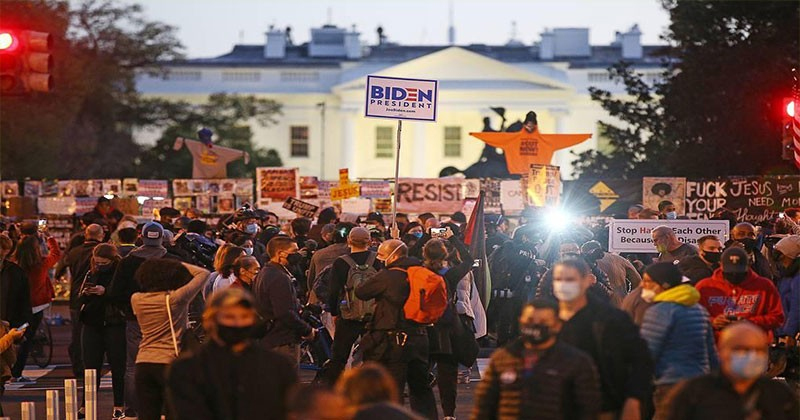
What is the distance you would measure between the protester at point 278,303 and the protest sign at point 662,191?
14.6 metres

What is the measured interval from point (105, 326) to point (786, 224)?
25.8 feet

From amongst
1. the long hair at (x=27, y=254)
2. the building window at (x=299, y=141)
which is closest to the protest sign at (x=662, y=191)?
the long hair at (x=27, y=254)

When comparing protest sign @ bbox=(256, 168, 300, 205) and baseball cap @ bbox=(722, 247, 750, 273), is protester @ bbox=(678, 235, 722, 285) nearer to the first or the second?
baseball cap @ bbox=(722, 247, 750, 273)

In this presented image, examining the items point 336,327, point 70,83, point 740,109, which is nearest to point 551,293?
point 336,327

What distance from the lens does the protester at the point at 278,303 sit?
11.8m

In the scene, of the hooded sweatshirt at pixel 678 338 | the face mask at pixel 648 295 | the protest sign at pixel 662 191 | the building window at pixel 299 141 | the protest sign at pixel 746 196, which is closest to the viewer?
the hooded sweatshirt at pixel 678 338

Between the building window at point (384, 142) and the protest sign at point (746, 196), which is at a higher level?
the building window at point (384, 142)

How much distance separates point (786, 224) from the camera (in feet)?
57.3

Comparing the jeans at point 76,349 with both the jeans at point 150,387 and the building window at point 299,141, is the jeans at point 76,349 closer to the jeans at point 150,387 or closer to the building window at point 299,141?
the jeans at point 150,387

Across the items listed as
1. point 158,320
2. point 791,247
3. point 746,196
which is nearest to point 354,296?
point 158,320

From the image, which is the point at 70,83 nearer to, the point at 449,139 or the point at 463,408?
the point at 449,139

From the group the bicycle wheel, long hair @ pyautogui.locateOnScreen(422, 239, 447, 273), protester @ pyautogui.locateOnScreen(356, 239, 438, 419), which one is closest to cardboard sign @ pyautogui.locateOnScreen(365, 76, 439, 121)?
the bicycle wheel

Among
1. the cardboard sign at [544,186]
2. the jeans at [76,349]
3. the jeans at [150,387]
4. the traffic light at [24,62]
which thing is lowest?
the jeans at [76,349]

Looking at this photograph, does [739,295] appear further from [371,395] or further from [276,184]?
[276,184]
